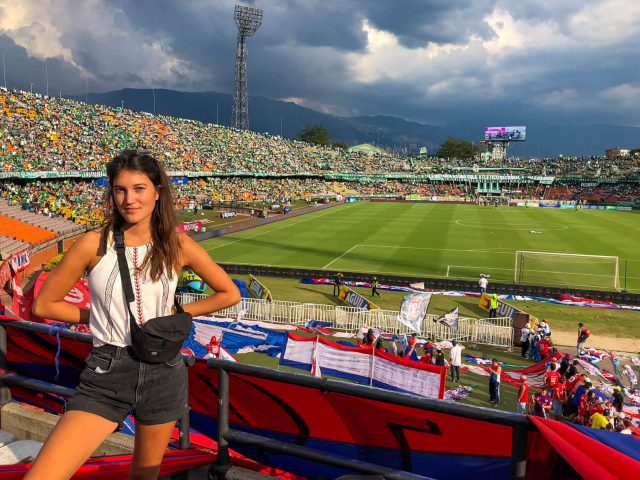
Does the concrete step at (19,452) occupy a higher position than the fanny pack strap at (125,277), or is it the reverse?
the fanny pack strap at (125,277)

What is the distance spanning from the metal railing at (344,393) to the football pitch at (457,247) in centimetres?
2741

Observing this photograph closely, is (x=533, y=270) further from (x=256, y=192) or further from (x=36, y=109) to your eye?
(x=36, y=109)

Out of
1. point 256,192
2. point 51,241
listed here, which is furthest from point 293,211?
point 51,241

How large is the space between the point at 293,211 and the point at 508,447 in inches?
2474

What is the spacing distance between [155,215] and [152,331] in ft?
2.16

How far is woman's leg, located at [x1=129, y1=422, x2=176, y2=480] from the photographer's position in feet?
8.68

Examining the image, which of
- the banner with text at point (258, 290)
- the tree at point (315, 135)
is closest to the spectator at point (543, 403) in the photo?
the banner with text at point (258, 290)

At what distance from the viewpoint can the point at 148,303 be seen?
257cm

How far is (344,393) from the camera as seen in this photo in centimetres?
271

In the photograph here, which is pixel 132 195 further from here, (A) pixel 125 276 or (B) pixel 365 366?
(B) pixel 365 366

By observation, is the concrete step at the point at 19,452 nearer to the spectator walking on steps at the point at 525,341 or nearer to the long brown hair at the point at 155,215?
the long brown hair at the point at 155,215

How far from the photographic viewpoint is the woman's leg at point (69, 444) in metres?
2.19

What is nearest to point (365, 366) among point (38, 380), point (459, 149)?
point (38, 380)

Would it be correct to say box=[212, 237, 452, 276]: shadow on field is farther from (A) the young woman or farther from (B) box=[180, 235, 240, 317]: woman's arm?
(A) the young woman
